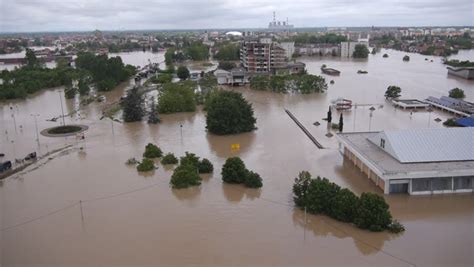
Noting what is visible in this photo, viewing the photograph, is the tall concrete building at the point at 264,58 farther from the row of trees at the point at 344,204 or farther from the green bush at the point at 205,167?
the row of trees at the point at 344,204

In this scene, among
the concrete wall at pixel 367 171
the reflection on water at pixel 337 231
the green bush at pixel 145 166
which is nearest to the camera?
the reflection on water at pixel 337 231

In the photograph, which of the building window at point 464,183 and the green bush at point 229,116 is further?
the green bush at point 229,116

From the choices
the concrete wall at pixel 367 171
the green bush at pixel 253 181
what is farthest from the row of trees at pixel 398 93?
the green bush at pixel 253 181

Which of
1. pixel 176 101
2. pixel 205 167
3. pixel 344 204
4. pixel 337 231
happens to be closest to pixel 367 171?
pixel 344 204

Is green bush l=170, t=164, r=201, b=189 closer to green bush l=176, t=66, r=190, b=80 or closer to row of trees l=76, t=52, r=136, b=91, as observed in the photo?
row of trees l=76, t=52, r=136, b=91

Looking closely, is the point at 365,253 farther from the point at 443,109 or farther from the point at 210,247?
the point at 443,109

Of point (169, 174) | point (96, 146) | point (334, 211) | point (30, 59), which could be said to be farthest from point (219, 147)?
point (30, 59)

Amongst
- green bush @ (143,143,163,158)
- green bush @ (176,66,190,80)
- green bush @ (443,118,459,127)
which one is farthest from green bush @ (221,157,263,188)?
green bush @ (176,66,190,80)
